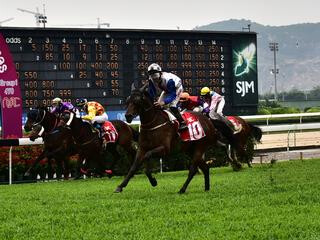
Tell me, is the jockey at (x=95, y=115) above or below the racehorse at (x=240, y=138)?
above

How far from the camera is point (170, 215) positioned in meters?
5.55

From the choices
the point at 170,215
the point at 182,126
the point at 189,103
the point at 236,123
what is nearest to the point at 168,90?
the point at 182,126

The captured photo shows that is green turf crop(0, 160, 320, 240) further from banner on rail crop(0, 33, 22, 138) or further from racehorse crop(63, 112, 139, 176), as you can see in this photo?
banner on rail crop(0, 33, 22, 138)

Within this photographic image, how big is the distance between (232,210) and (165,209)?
1.93 ft

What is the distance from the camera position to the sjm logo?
26.2 meters

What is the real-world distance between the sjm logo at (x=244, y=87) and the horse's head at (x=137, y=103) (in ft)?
60.8

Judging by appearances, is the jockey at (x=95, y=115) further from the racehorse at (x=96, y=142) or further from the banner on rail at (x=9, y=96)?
the banner on rail at (x=9, y=96)

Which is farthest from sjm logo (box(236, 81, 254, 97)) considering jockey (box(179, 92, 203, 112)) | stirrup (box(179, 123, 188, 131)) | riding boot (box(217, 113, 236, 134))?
stirrup (box(179, 123, 188, 131))

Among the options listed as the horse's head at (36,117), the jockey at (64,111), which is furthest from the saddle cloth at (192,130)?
the horse's head at (36,117)

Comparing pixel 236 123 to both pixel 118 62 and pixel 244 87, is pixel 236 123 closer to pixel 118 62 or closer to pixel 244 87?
pixel 118 62

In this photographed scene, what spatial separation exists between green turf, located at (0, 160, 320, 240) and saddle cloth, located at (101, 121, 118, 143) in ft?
15.1

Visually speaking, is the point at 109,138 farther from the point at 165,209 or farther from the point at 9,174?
the point at 165,209

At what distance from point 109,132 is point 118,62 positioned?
1146 centimetres

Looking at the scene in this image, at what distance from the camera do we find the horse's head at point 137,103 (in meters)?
7.76
